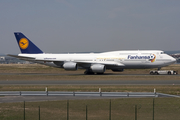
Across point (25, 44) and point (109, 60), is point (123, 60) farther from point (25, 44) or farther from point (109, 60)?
point (25, 44)

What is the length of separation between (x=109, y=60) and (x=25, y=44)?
68.7 ft

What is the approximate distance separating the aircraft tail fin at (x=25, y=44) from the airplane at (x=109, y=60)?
4.98 feet

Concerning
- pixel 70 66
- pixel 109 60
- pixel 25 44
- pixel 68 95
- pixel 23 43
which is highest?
pixel 23 43

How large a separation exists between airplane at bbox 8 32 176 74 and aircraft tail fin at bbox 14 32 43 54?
4.98 ft

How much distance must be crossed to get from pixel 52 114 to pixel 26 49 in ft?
149

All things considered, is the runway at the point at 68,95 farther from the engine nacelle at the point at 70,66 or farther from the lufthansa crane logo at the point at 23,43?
the lufthansa crane logo at the point at 23,43

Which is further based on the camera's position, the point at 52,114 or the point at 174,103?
the point at 174,103

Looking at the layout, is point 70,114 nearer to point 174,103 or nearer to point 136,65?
point 174,103

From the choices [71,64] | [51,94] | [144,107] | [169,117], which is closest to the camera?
[169,117]

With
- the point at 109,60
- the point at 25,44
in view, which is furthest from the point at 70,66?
the point at 25,44

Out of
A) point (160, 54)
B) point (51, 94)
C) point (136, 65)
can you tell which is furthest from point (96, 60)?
point (51, 94)

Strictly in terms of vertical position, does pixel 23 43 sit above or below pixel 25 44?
above

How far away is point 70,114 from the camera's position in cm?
1827

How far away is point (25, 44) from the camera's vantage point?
6150cm
